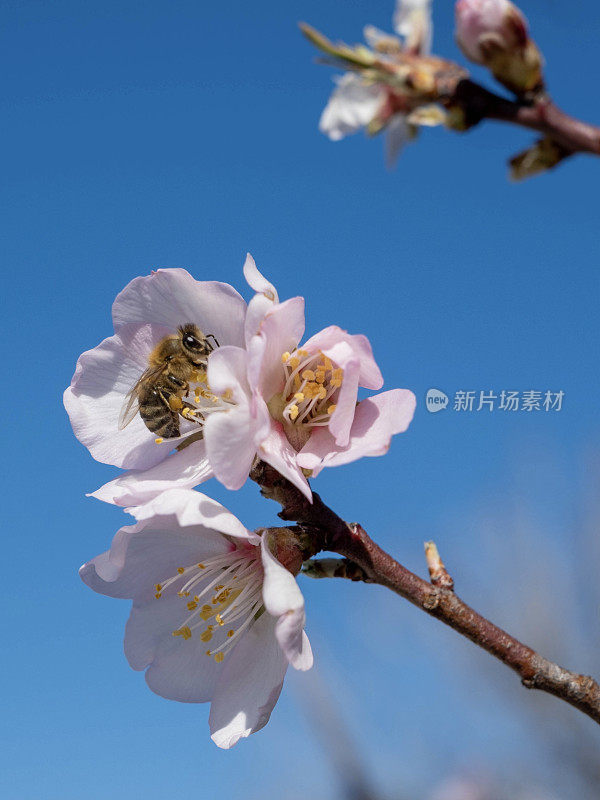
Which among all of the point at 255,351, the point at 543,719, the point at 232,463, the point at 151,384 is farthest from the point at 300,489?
the point at 543,719

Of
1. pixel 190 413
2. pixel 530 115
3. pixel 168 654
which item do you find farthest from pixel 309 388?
pixel 530 115

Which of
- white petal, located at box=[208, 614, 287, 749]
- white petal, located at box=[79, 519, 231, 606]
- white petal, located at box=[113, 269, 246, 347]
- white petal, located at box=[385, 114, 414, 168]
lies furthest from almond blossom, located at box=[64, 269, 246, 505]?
white petal, located at box=[385, 114, 414, 168]

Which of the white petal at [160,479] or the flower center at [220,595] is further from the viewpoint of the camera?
the flower center at [220,595]

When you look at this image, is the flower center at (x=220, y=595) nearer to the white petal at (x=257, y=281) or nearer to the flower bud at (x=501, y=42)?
the white petal at (x=257, y=281)

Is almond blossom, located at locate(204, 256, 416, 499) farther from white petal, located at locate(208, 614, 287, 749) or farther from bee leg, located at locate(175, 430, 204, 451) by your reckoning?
white petal, located at locate(208, 614, 287, 749)

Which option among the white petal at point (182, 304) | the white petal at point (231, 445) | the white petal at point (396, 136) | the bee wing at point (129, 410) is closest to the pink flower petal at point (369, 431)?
the white petal at point (231, 445)

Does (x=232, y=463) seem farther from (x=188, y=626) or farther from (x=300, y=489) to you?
(x=188, y=626)

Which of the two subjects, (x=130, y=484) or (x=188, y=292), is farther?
(x=188, y=292)
